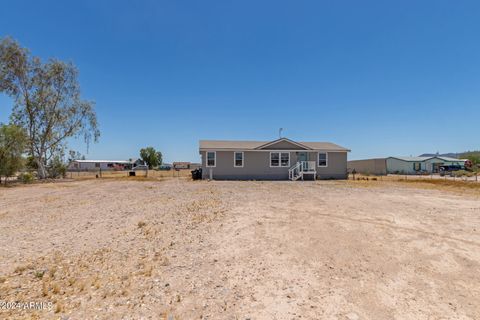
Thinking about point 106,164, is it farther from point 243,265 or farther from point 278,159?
point 243,265

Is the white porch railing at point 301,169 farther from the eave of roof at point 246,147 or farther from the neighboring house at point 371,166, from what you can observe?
the neighboring house at point 371,166

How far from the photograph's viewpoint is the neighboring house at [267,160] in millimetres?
20938

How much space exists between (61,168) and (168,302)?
102 ft

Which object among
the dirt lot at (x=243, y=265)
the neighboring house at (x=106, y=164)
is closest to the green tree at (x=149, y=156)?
the neighboring house at (x=106, y=164)

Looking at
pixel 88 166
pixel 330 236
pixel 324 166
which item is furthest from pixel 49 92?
pixel 88 166

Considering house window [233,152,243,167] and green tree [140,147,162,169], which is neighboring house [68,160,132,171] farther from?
house window [233,152,243,167]

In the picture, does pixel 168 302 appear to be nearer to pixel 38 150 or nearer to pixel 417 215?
pixel 417 215

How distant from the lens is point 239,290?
343 cm

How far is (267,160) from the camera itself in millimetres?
21547

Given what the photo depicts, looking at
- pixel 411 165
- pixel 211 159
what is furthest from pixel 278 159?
pixel 411 165

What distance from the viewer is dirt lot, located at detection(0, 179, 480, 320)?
10.0 ft

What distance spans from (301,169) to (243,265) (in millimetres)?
17723

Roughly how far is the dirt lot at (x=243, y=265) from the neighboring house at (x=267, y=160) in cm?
1341

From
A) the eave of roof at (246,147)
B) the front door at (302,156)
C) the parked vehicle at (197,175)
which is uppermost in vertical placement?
the eave of roof at (246,147)
